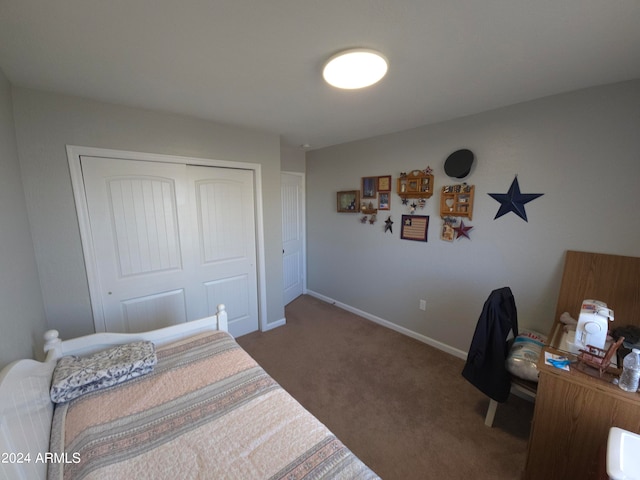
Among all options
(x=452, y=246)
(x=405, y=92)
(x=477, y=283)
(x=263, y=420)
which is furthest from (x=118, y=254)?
(x=477, y=283)

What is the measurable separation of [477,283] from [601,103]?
1.53 metres

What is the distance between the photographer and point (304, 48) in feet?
4.07

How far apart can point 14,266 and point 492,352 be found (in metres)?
2.81

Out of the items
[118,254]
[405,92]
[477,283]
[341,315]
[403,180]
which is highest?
[405,92]

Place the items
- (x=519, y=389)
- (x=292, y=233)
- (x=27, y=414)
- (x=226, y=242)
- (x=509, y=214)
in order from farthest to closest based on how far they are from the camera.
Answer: (x=292, y=233) < (x=226, y=242) < (x=509, y=214) < (x=519, y=389) < (x=27, y=414)

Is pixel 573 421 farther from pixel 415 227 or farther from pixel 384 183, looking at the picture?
pixel 384 183

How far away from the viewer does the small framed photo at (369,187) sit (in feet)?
9.78

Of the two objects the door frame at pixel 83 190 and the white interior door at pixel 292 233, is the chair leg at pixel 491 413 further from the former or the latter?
the door frame at pixel 83 190

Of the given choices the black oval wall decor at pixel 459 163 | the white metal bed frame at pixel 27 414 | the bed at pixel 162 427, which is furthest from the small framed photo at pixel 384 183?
the white metal bed frame at pixel 27 414

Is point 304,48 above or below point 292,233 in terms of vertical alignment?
above

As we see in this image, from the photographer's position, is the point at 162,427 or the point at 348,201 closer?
the point at 162,427

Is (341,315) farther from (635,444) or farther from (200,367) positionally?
(635,444)

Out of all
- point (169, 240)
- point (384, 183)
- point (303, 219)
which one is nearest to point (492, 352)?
point (384, 183)

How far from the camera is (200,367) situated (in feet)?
4.57
